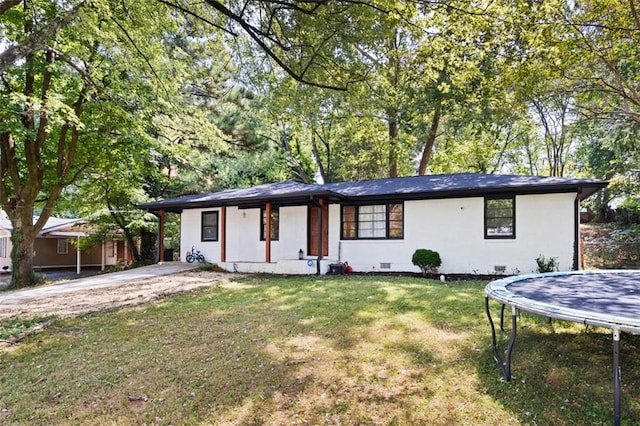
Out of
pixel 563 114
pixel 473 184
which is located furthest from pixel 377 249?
pixel 563 114

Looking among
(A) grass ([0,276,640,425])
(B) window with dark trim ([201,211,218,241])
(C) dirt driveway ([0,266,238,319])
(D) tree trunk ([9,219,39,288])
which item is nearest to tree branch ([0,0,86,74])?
(A) grass ([0,276,640,425])

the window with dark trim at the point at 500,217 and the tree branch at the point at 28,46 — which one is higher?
the tree branch at the point at 28,46

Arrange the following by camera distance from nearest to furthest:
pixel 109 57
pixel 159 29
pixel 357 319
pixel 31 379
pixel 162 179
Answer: pixel 31 379
pixel 357 319
pixel 159 29
pixel 109 57
pixel 162 179

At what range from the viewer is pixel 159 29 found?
24.0ft

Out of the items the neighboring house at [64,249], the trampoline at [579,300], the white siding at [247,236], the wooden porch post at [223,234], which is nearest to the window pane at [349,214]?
the white siding at [247,236]

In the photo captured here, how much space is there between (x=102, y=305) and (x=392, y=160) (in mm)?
14829

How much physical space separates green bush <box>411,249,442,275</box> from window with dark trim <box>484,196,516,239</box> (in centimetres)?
146

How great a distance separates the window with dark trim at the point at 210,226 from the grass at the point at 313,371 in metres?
7.56

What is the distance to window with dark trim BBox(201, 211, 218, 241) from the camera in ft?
44.1

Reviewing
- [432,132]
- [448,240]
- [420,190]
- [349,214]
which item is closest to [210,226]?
[349,214]

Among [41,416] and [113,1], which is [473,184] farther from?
[41,416]

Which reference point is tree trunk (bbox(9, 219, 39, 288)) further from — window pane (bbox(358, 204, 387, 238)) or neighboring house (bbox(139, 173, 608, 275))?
window pane (bbox(358, 204, 387, 238))

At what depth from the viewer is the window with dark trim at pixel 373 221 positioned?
Answer: 11.0 metres

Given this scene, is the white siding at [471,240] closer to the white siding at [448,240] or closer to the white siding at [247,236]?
the white siding at [448,240]
